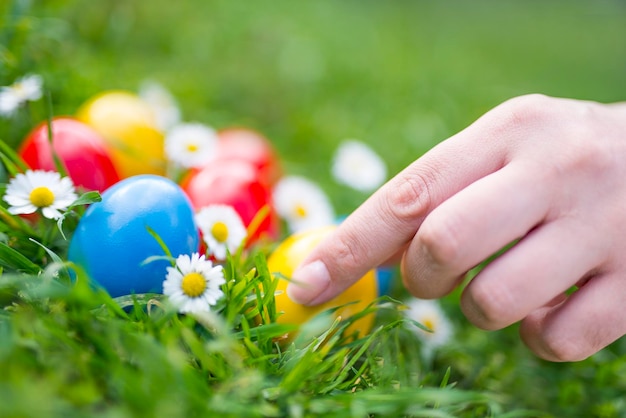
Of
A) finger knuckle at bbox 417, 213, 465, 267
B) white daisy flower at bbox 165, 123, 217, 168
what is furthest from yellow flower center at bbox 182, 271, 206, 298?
white daisy flower at bbox 165, 123, 217, 168

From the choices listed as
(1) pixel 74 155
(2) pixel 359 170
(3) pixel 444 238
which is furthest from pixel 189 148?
(3) pixel 444 238

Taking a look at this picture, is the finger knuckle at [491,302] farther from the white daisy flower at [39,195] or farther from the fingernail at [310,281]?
the white daisy flower at [39,195]

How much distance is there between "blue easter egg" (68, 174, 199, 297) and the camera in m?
1.04

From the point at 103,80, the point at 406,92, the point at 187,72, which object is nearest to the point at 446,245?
the point at 103,80

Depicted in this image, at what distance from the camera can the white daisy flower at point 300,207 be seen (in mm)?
1556

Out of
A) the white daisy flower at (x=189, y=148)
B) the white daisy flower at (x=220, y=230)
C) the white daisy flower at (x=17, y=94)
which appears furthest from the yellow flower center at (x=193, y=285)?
the white daisy flower at (x=17, y=94)

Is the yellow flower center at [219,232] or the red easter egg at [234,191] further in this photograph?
the red easter egg at [234,191]

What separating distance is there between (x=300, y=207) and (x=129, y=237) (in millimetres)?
601

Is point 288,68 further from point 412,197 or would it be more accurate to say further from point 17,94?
point 412,197

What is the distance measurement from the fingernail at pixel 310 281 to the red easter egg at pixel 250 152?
0.63 metres

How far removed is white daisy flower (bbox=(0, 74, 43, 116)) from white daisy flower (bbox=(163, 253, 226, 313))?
2.20 feet

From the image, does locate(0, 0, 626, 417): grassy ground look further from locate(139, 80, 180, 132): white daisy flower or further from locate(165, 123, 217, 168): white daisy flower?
locate(165, 123, 217, 168): white daisy flower

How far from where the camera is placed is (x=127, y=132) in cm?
152

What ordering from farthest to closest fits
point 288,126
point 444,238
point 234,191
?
point 288,126 < point 234,191 < point 444,238
